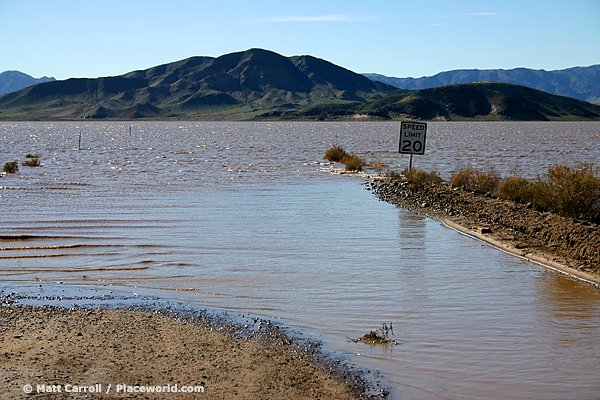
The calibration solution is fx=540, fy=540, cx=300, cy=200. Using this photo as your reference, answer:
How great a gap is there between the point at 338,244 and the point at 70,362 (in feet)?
22.2

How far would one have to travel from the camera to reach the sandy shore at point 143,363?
4973 mm

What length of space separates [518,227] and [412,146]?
27.9 feet

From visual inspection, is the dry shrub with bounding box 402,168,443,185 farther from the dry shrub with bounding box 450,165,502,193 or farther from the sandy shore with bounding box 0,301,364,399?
the sandy shore with bounding box 0,301,364,399

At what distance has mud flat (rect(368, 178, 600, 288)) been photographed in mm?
9734

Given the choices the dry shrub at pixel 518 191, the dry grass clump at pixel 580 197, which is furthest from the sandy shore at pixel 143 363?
the dry shrub at pixel 518 191

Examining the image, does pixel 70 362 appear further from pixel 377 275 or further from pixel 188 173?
pixel 188 173

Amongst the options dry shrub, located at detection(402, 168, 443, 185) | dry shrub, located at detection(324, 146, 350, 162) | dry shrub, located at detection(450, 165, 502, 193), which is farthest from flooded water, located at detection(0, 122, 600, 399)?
dry shrub, located at detection(324, 146, 350, 162)

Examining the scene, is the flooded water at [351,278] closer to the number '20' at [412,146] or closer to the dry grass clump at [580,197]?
the dry grass clump at [580,197]

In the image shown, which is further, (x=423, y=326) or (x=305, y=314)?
(x=305, y=314)

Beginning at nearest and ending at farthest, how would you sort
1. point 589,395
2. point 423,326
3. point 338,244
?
point 589,395, point 423,326, point 338,244

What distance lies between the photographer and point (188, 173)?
28453 mm

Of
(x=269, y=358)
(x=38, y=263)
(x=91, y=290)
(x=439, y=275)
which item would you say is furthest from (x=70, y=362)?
(x=439, y=275)

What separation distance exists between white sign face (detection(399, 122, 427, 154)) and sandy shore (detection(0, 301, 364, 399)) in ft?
49.9

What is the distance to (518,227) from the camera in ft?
41.2
